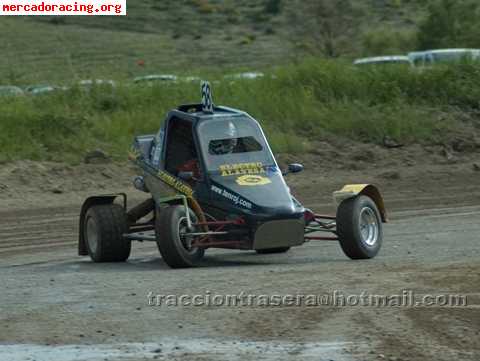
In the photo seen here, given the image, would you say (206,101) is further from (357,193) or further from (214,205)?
(357,193)

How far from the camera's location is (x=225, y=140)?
1318cm

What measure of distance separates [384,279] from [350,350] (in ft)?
8.46

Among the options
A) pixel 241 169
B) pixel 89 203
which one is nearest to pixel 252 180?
pixel 241 169

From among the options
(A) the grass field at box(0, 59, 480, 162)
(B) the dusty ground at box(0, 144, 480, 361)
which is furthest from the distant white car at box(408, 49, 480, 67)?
(B) the dusty ground at box(0, 144, 480, 361)

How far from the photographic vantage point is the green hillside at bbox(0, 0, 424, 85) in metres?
46.1

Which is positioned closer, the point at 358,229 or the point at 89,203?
the point at 358,229

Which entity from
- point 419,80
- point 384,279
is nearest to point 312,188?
point 419,80

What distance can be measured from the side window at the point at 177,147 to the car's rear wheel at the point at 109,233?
743 mm

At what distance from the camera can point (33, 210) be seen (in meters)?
18.9

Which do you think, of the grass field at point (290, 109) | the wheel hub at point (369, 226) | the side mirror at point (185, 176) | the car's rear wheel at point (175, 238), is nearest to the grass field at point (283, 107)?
the grass field at point (290, 109)

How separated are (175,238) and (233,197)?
0.92 m

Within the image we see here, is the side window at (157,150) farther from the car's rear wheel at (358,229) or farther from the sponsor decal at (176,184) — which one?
the car's rear wheel at (358,229)

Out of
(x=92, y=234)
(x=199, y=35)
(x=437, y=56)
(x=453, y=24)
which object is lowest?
(x=92, y=234)

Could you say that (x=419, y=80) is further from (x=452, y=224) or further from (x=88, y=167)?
(x=452, y=224)
